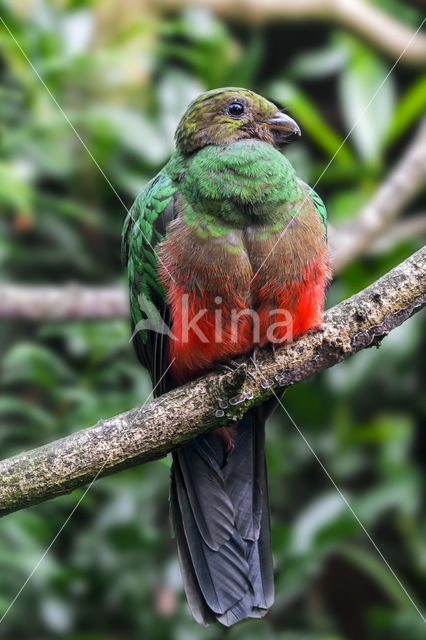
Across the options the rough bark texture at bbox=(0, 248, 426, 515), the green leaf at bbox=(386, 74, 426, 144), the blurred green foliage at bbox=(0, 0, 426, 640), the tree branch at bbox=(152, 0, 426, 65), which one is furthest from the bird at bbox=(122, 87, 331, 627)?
the tree branch at bbox=(152, 0, 426, 65)

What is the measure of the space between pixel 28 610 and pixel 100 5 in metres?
3.68

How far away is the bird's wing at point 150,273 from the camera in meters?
2.59

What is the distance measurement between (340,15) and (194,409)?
13.2 ft

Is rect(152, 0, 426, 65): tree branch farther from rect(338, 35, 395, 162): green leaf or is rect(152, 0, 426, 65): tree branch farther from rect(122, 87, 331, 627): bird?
rect(122, 87, 331, 627): bird

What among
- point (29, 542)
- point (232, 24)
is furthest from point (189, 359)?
point (232, 24)

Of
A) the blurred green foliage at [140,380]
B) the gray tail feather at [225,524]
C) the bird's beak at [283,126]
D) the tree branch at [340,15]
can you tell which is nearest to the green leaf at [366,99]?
the blurred green foliage at [140,380]

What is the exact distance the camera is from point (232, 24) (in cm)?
572

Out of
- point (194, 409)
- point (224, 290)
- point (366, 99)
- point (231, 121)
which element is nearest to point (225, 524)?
point (194, 409)

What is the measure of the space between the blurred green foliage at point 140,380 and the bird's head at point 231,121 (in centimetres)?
84

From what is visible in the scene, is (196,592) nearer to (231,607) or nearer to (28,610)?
(231,607)

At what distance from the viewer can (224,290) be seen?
2373 millimetres

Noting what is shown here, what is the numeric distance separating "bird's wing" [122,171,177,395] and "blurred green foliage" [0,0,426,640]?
2.62ft

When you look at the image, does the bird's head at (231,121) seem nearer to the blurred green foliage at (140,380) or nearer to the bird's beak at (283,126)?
the bird's beak at (283,126)

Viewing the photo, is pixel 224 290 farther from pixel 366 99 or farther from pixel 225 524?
pixel 366 99
